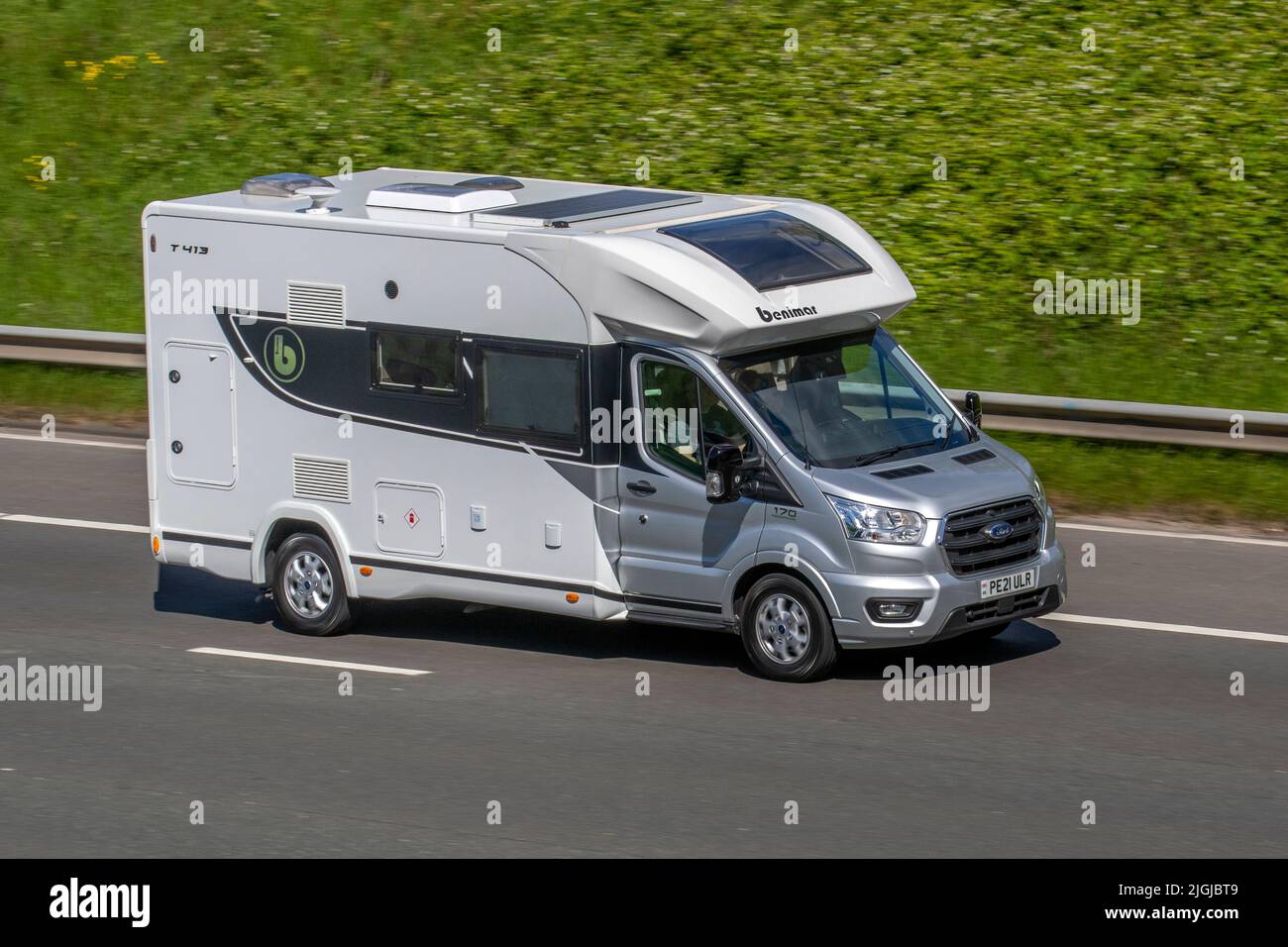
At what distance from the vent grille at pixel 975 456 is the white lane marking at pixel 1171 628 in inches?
43.4

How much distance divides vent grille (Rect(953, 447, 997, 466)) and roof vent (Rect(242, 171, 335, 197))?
4.58m

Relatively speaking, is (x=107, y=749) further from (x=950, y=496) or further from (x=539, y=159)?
(x=539, y=159)

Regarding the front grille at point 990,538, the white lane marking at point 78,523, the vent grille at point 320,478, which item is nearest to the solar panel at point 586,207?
the vent grille at point 320,478

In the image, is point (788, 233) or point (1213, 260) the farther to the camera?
point (1213, 260)

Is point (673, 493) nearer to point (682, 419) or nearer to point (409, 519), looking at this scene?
point (682, 419)

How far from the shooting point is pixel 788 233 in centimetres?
1185

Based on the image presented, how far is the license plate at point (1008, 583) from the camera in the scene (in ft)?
35.9

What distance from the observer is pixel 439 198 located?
12.1m

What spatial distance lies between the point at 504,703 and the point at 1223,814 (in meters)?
3.99

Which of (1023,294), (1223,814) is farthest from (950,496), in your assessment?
(1023,294)

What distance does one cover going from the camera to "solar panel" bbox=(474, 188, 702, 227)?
1180 centimetres

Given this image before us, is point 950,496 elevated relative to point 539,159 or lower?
lower
